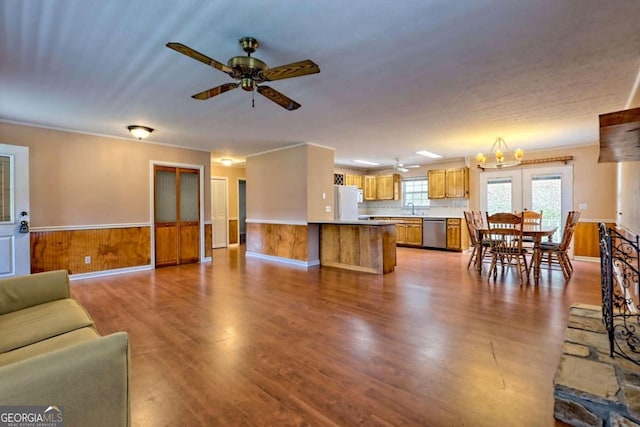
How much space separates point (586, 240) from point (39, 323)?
328 inches

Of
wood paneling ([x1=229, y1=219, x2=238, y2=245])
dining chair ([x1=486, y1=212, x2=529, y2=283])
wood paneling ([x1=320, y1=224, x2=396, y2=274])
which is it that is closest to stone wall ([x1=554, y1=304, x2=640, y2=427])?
dining chair ([x1=486, y1=212, x2=529, y2=283])

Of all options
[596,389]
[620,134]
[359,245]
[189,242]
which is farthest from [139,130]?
[596,389]

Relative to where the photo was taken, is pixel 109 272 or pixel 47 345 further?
pixel 109 272

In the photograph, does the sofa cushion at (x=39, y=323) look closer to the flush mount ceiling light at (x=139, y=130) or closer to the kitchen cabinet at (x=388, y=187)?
the flush mount ceiling light at (x=139, y=130)

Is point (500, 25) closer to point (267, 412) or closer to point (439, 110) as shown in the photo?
point (439, 110)

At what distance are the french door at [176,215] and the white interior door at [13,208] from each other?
1.91 metres

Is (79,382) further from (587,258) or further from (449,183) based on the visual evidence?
(449,183)

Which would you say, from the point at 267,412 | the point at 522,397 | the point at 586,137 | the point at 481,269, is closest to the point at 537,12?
the point at 522,397

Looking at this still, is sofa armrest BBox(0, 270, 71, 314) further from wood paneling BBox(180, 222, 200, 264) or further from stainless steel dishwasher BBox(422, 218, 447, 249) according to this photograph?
stainless steel dishwasher BBox(422, 218, 447, 249)

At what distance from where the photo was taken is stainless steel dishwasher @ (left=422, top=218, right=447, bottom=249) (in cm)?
779

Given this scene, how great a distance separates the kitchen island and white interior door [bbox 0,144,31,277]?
441cm

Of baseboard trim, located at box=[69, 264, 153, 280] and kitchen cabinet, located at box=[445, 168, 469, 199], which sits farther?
kitchen cabinet, located at box=[445, 168, 469, 199]

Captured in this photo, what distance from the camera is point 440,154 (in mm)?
7246

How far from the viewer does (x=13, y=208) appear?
13.4 feet
